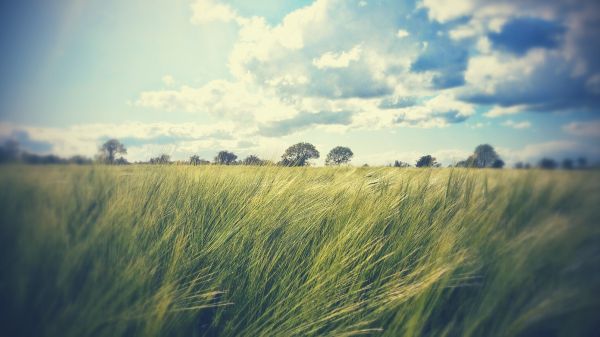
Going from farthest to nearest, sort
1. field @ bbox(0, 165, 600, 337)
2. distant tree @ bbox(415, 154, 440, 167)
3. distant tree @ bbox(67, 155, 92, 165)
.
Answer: distant tree @ bbox(415, 154, 440, 167), distant tree @ bbox(67, 155, 92, 165), field @ bbox(0, 165, 600, 337)

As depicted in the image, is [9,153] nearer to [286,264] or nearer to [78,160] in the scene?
[78,160]

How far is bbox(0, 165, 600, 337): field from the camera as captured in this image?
0.88 m

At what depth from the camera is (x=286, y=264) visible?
1.38 metres

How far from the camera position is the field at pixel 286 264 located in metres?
0.88

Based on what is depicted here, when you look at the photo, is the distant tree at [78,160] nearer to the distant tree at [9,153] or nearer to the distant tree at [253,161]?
the distant tree at [9,153]

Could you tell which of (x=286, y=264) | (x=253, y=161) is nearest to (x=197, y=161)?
(x=253, y=161)

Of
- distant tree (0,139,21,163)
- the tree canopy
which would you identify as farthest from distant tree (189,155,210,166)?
distant tree (0,139,21,163)

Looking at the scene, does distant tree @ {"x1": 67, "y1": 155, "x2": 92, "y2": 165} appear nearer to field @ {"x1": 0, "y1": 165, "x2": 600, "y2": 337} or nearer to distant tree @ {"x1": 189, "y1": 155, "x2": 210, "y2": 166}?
field @ {"x1": 0, "y1": 165, "x2": 600, "y2": 337}

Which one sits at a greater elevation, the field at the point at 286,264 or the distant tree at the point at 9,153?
the distant tree at the point at 9,153

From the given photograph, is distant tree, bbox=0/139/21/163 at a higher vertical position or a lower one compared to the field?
higher

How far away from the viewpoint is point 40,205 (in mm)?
953

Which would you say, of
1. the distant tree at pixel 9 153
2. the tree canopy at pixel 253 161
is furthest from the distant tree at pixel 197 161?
the distant tree at pixel 9 153

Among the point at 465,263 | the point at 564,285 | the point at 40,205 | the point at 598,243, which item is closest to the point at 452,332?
the point at 465,263

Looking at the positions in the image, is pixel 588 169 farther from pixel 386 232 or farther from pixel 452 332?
pixel 386 232
